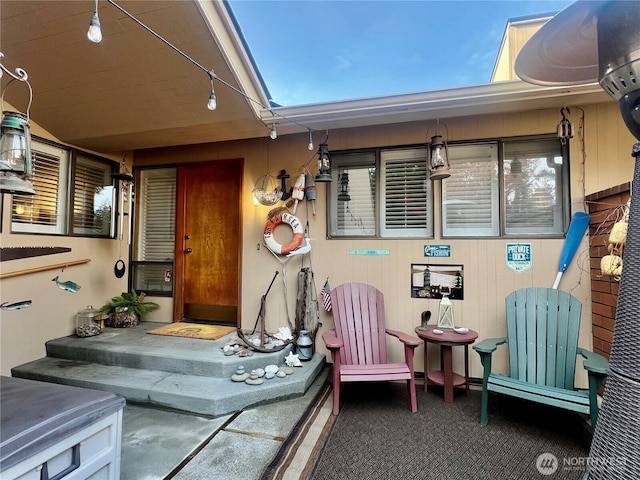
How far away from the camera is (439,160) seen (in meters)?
2.82

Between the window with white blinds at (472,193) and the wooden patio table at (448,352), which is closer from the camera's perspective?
the wooden patio table at (448,352)

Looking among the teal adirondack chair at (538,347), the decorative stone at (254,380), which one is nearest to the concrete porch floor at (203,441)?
the decorative stone at (254,380)

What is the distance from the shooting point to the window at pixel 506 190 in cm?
307

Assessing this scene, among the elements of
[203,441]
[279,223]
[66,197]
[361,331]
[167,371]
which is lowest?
[203,441]

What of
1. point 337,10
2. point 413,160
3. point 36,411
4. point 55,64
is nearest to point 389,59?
point 337,10

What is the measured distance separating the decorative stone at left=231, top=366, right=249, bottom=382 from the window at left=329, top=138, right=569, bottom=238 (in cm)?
182

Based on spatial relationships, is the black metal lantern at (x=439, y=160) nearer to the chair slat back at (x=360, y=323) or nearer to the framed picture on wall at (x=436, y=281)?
the framed picture on wall at (x=436, y=281)

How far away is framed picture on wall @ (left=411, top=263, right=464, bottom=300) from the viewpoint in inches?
127

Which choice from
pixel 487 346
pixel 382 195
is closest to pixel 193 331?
pixel 382 195

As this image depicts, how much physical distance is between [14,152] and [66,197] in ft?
8.18

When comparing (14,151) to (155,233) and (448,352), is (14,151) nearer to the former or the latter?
(155,233)

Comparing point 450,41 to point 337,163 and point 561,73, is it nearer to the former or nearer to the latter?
point 337,163

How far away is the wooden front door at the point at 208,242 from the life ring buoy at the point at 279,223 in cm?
68

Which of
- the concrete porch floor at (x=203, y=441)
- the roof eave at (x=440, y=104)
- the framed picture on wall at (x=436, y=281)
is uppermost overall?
the roof eave at (x=440, y=104)
